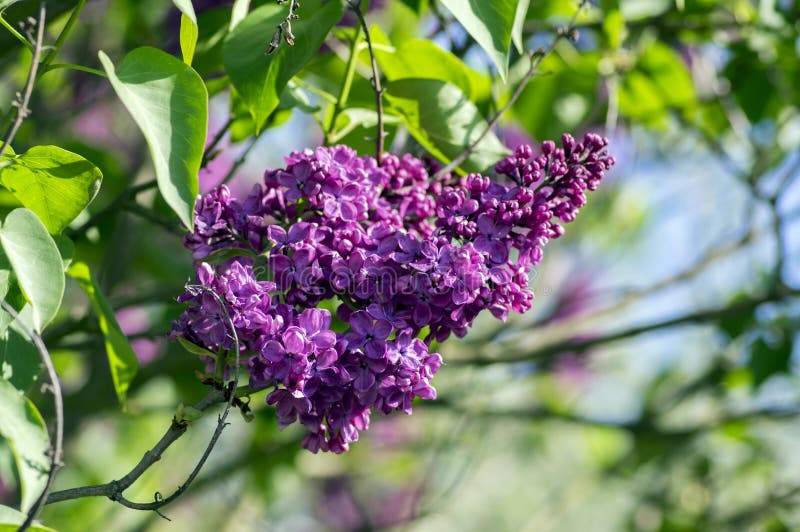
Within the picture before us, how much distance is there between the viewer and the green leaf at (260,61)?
973mm

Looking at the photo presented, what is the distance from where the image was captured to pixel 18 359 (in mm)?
917

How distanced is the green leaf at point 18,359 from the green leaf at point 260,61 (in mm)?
331

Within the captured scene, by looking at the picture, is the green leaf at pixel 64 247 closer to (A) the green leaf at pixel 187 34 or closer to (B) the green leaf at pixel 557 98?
(A) the green leaf at pixel 187 34

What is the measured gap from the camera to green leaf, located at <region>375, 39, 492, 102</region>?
1178mm

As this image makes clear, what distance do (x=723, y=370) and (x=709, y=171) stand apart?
106cm

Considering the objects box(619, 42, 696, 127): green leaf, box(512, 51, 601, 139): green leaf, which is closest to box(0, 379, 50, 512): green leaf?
box(512, 51, 601, 139): green leaf

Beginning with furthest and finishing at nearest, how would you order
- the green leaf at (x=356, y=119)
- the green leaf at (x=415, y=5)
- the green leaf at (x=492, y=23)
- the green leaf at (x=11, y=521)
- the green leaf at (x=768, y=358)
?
the green leaf at (x=768, y=358), the green leaf at (x=415, y=5), the green leaf at (x=356, y=119), the green leaf at (x=492, y=23), the green leaf at (x=11, y=521)

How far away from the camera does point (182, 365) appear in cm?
179

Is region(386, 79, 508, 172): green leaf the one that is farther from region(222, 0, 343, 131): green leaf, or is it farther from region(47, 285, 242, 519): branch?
region(47, 285, 242, 519): branch

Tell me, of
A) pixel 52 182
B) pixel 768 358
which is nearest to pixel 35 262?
pixel 52 182

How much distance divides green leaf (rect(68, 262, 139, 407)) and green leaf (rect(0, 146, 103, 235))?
12cm

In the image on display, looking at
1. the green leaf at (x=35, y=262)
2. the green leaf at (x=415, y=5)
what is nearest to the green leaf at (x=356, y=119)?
the green leaf at (x=415, y=5)

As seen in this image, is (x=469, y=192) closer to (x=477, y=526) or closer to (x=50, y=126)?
(x=50, y=126)

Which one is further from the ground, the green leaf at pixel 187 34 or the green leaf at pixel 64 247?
the green leaf at pixel 187 34
